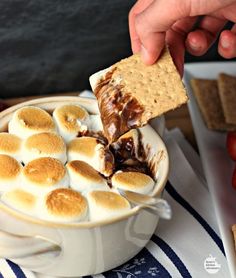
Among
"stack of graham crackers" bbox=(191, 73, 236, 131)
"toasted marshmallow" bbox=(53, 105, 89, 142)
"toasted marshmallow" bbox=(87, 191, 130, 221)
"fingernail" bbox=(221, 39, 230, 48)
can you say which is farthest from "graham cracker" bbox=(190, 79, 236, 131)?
"toasted marshmallow" bbox=(87, 191, 130, 221)

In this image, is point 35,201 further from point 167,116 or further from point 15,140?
point 167,116

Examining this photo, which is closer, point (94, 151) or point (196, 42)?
point (94, 151)

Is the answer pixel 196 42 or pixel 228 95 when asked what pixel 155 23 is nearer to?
pixel 196 42

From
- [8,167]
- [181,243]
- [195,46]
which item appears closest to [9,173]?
[8,167]

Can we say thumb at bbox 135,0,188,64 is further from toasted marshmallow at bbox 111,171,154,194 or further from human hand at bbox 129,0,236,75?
toasted marshmallow at bbox 111,171,154,194

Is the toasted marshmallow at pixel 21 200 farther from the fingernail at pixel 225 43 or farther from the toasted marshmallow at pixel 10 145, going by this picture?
the fingernail at pixel 225 43

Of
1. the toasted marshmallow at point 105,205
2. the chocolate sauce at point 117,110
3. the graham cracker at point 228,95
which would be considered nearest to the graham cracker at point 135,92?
the chocolate sauce at point 117,110
